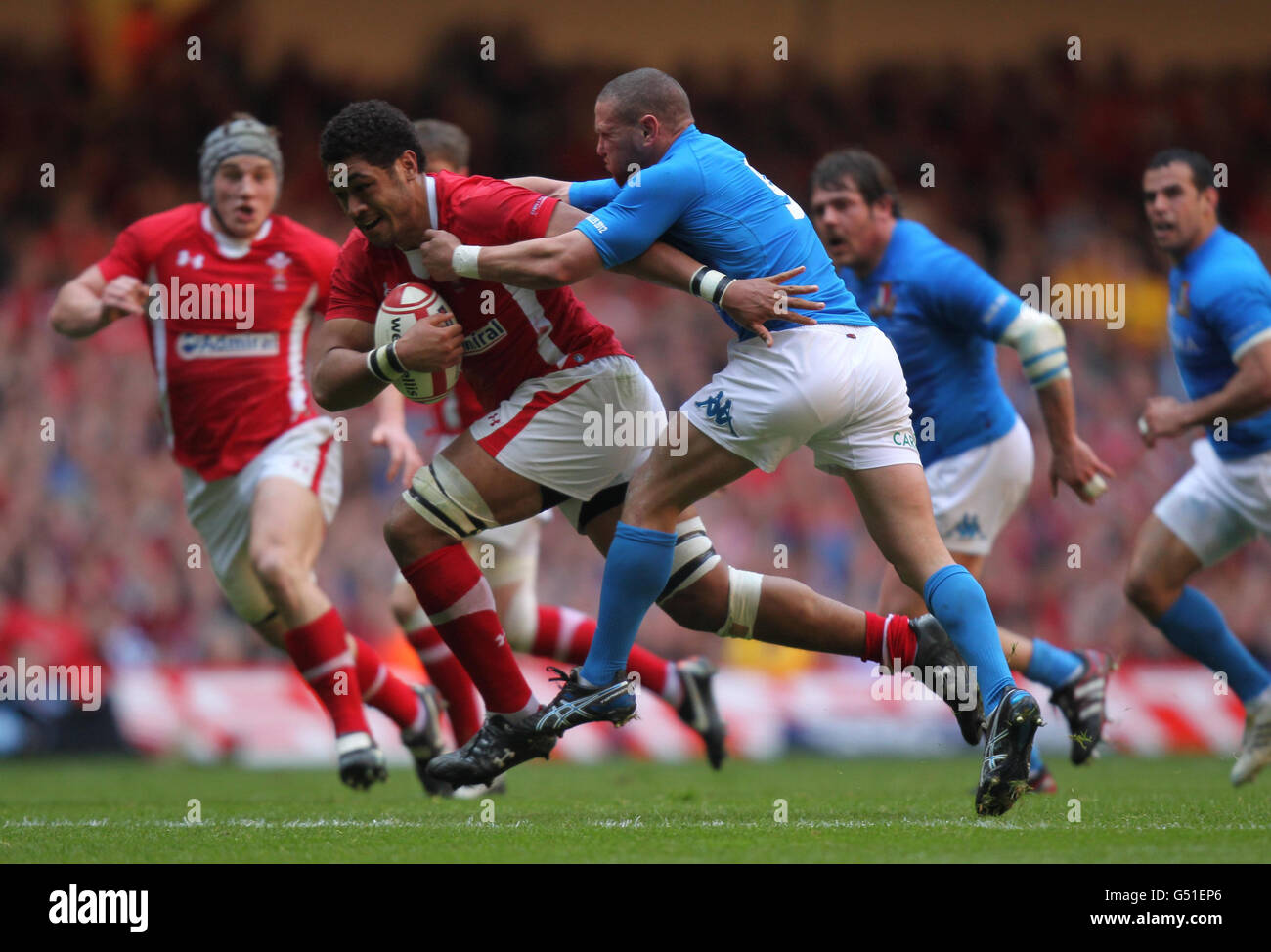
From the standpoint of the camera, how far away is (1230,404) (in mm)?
7266

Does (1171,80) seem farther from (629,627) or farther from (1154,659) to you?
(629,627)

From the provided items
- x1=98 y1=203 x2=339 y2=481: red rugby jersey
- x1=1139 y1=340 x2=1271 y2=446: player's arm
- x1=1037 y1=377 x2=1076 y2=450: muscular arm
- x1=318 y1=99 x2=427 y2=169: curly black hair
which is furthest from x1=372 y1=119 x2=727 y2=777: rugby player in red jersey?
x1=1139 y1=340 x2=1271 y2=446: player's arm

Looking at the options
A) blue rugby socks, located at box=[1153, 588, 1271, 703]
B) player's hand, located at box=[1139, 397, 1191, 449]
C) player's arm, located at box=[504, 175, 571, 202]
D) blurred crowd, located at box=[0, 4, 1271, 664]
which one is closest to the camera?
player's arm, located at box=[504, 175, 571, 202]

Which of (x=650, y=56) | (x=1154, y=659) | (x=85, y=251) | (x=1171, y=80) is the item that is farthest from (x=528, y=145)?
(x=1154, y=659)

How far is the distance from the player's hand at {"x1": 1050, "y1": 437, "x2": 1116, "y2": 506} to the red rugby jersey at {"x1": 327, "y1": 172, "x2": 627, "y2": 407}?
83.3 inches

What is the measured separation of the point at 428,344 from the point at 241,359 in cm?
246

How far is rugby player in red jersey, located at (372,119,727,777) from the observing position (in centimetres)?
754

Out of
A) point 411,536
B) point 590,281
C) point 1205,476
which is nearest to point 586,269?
point 411,536

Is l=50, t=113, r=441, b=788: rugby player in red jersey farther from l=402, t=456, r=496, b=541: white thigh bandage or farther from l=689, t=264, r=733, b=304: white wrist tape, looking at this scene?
l=689, t=264, r=733, b=304: white wrist tape

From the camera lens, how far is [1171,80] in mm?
17812

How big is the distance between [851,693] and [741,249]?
7.55 metres

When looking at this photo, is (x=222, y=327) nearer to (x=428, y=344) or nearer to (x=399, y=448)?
(x=399, y=448)

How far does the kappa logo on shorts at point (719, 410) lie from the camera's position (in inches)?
211

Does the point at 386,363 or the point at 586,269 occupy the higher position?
the point at 586,269
